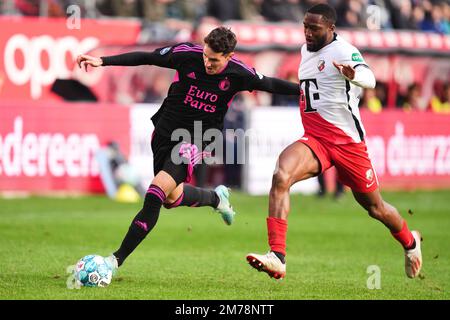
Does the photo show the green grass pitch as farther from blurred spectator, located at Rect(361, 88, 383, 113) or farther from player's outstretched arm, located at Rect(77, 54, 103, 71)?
blurred spectator, located at Rect(361, 88, 383, 113)

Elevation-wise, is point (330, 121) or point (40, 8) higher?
point (40, 8)

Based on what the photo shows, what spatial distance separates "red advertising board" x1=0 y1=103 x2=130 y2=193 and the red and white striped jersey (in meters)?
9.73

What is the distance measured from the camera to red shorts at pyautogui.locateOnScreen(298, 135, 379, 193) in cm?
991

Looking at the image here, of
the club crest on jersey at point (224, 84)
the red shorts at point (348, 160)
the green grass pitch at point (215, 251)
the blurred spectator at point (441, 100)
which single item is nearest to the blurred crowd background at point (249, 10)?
→ the blurred spectator at point (441, 100)

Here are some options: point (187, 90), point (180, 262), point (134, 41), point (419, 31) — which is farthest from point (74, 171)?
point (419, 31)

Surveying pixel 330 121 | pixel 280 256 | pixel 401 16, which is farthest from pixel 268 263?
pixel 401 16

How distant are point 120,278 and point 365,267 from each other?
2.99 metres

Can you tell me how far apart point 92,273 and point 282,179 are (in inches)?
74.7

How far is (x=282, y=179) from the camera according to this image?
9484 mm

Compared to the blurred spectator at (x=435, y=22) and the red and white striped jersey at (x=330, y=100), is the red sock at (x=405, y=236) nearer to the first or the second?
the red and white striped jersey at (x=330, y=100)

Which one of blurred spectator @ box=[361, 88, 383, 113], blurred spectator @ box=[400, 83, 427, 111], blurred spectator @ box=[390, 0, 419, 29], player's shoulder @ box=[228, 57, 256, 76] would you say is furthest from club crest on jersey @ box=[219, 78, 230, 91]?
blurred spectator @ box=[390, 0, 419, 29]

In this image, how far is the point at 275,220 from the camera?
9422mm

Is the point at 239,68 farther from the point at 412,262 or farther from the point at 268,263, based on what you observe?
the point at 412,262
